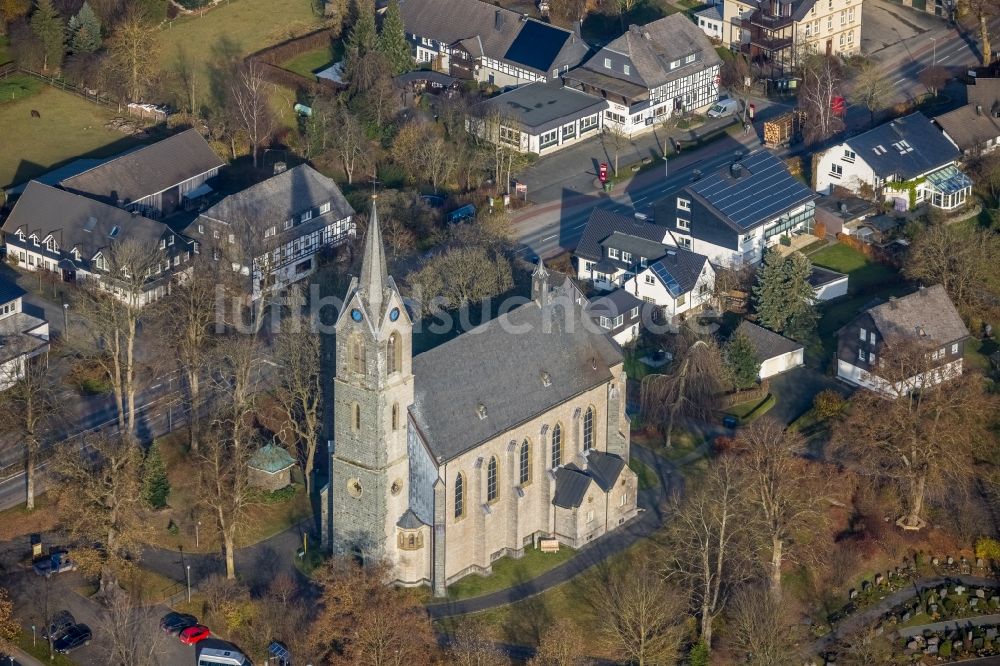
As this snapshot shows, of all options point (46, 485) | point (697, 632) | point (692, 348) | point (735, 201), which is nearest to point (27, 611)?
point (46, 485)

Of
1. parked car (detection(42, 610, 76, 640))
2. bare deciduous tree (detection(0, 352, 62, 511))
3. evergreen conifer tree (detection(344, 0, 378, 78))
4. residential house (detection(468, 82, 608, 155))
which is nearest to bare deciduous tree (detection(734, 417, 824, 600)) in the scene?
parked car (detection(42, 610, 76, 640))

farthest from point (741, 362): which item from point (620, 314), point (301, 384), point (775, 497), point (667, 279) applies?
point (301, 384)

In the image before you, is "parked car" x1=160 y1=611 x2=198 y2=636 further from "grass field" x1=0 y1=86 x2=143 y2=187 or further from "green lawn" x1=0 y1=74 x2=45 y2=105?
"green lawn" x1=0 y1=74 x2=45 y2=105

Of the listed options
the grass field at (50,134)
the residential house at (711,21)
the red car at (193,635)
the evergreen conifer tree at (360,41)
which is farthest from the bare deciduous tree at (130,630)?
the residential house at (711,21)

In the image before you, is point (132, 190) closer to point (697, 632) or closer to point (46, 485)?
point (46, 485)

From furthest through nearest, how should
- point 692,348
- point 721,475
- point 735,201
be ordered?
point 735,201
point 692,348
point 721,475

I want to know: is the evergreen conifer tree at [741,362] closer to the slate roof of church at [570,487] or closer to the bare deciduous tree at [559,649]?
the slate roof of church at [570,487]
